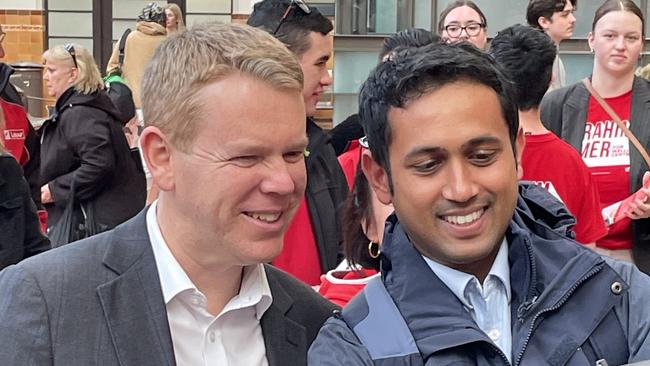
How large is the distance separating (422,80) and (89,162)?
4.41 m

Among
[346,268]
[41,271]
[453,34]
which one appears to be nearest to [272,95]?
[41,271]

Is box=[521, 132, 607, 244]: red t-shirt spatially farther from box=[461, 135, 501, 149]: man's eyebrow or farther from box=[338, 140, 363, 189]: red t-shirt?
box=[461, 135, 501, 149]: man's eyebrow

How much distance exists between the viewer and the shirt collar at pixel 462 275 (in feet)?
6.82

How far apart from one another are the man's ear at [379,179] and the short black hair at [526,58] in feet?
5.82

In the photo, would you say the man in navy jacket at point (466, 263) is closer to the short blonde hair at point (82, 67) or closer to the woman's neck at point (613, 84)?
the woman's neck at point (613, 84)

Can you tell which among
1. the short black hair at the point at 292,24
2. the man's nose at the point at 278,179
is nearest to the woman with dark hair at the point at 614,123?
the short black hair at the point at 292,24

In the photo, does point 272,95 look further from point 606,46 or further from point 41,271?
point 606,46

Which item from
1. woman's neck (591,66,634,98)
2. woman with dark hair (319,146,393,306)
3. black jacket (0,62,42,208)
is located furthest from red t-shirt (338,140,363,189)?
black jacket (0,62,42,208)

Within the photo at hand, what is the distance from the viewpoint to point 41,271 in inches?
84.1

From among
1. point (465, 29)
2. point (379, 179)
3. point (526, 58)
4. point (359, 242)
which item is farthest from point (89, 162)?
point (379, 179)

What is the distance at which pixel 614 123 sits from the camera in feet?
15.7

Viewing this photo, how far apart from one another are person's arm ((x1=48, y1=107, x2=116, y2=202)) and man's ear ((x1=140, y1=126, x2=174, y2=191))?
13.8ft

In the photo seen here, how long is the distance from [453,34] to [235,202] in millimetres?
3862

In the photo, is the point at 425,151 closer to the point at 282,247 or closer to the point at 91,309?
the point at 282,247
